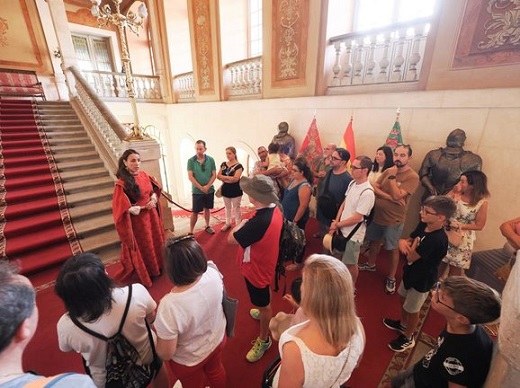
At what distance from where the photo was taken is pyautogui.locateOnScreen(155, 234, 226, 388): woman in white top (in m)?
1.16

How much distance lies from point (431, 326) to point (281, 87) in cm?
508

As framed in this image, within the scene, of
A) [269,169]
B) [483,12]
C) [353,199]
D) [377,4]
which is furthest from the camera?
[377,4]

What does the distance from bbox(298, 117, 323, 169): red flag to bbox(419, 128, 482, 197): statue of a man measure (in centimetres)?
178

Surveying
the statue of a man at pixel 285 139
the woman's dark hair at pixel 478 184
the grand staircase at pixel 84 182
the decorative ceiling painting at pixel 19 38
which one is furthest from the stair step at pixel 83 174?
the decorative ceiling painting at pixel 19 38

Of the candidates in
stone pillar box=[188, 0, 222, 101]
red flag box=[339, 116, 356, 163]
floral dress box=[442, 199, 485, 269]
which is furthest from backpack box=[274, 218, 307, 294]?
stone pillar box=[188, 0, 222, 101]

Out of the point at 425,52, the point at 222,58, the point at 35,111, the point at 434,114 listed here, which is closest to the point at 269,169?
the point at 434,114

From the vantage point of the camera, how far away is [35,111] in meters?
6.08

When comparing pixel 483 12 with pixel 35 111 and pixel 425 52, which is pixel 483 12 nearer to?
pixel 425 52

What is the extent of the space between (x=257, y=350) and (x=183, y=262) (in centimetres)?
142

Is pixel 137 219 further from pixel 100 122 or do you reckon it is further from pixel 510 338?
pixel 100 122

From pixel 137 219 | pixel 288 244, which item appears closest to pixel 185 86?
pixel 137 219

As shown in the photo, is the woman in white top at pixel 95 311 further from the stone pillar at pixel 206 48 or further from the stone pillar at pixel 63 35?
the stone pillar at pixel 63 35

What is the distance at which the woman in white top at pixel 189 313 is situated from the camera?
1.16 m

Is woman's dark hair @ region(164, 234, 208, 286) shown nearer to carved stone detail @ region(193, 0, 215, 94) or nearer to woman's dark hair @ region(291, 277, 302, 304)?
woman's dark hair @ region(291, 277, 302, 304)
